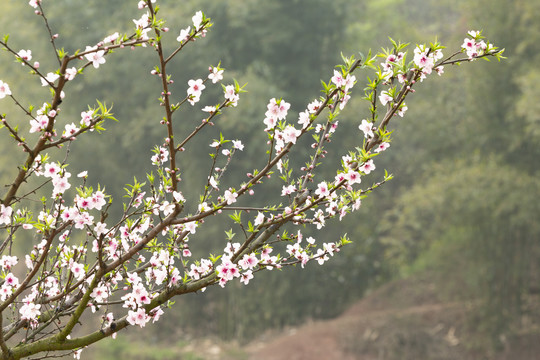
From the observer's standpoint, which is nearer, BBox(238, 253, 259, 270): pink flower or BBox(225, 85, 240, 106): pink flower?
BBox(225, 85, 240, 106): pink flower

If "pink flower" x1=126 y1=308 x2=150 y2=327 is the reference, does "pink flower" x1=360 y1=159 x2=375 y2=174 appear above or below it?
above

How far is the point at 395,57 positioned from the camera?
2.54 meters

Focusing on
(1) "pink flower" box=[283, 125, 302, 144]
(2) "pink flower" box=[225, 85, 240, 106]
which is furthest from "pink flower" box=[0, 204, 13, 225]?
(1) "pink flower" box=[283, 125, 302, 144]

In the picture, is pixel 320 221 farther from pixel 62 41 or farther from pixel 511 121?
pixel 62 41

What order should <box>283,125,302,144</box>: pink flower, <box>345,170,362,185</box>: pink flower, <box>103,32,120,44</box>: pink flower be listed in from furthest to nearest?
<box>283,125,302,144</box>: pink flower → <box>345,170,362,185</box>: pink flower → <box>103,32,120,44</box>: pink flower

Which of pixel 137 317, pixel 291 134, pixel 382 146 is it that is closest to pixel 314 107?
pixel 291 134

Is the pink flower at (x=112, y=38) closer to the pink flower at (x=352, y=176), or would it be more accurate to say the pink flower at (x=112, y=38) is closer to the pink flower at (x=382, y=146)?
the pink flower at (x=352, y=176)

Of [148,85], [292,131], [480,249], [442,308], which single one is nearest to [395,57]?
[292,131]

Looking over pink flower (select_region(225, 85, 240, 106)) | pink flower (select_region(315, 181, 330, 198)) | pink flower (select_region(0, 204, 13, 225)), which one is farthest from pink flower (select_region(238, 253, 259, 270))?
pink flower (select_region(0, 204, 13, 225))

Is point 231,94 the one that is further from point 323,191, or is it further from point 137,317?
point 137,317

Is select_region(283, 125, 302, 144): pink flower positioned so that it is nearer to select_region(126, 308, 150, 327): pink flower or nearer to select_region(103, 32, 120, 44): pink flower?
select_region(103, 32, 120, 44): pink flower

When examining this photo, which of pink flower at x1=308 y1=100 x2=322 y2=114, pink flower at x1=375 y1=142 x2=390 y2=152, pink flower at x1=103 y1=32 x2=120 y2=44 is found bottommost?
pink flower at x1=375 y1=142 x2=390 y2=152

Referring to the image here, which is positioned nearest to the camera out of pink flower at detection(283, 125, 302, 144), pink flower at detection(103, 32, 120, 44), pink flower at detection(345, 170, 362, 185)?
pink flower at detection(103, 32, 120, 44)

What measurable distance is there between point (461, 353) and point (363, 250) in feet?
10.4
